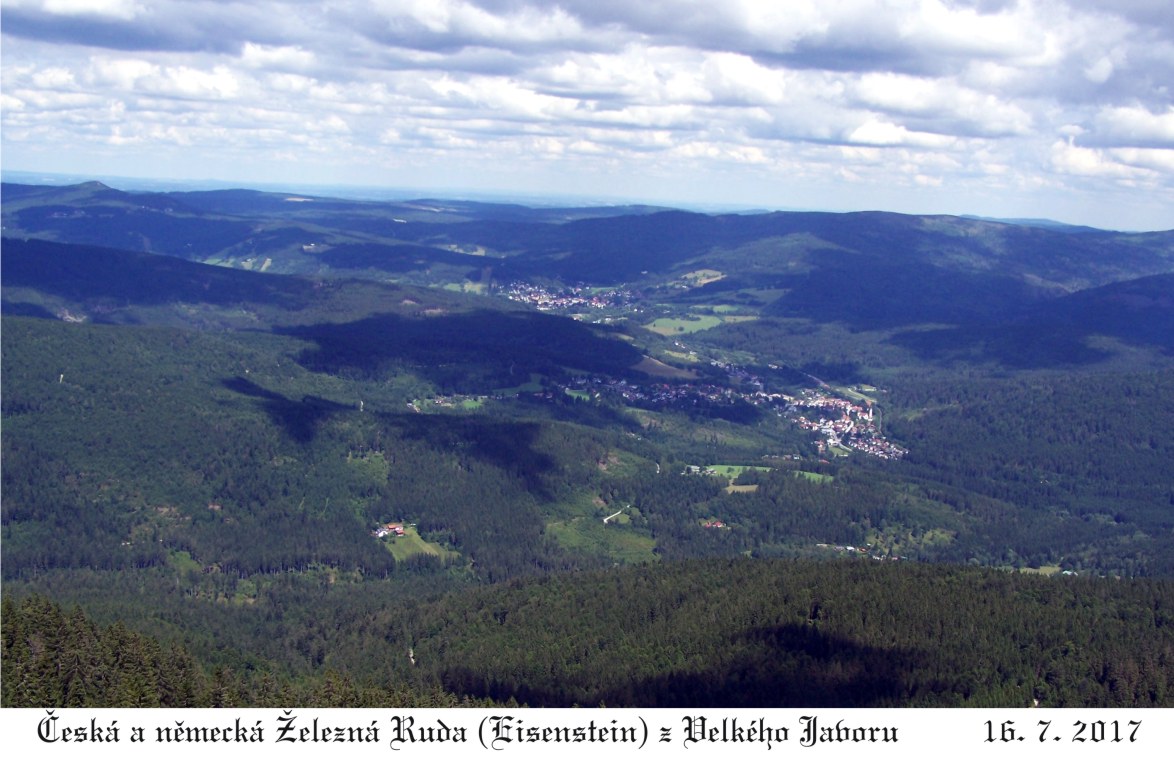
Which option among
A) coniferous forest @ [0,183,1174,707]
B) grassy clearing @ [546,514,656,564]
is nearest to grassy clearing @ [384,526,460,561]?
coniferous forest @ [0,183,1174,707]

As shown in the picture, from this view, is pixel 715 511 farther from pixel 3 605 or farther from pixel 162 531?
pixel 3 605

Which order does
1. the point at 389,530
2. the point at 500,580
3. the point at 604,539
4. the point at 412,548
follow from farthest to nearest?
the point at 604,539
the point at 389,530
the point at 412,548
the point at 500,580

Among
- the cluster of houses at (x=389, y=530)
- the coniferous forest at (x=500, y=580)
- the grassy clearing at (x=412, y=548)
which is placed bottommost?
the grassy clearing at (x=412, y=548)

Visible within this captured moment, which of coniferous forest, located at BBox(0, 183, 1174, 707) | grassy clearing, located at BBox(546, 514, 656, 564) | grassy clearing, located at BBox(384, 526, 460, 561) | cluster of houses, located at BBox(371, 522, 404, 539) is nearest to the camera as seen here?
coniferous forest, located at BBox(0, 183, 1174, 707)

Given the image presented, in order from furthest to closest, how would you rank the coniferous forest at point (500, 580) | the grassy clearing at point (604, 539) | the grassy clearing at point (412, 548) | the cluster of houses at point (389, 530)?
the grassy clearing at point (604, 539)
the cluster of houses at point (389, 530)
the grassy clearing at point (412, 548)
the coniferous forest at point (500, 580)

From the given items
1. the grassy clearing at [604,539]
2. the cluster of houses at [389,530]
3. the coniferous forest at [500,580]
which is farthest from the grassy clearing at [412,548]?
the grassy clearing at [604,539]

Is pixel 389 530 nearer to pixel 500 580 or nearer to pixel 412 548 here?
pixel 412 548

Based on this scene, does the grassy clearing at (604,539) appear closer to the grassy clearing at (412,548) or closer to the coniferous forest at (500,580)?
the coniferous forest at (500,580)

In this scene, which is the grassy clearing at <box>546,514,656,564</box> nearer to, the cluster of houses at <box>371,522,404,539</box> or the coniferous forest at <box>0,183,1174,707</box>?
the coniferous forest at <box>0,183,1174,707</box>

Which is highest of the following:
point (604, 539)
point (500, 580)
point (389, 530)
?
point (389, 530)

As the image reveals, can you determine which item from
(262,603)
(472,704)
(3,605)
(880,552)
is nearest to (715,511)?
(880,552)

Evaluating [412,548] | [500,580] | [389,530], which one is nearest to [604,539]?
[500,580]
